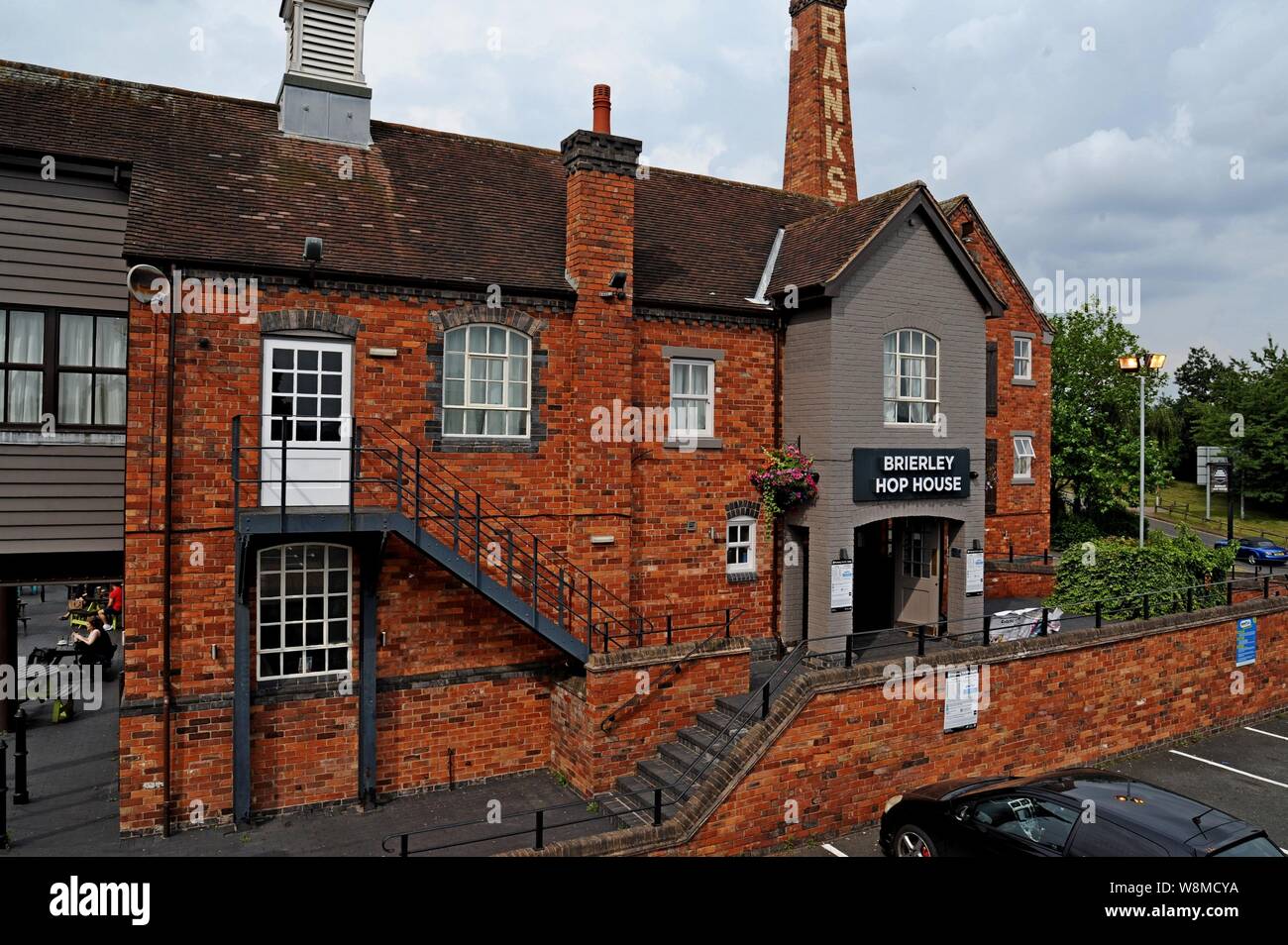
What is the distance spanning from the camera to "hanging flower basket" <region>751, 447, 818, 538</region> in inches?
571

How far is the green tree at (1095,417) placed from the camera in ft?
112

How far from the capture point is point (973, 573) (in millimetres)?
15688

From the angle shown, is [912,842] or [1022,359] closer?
[912,842]

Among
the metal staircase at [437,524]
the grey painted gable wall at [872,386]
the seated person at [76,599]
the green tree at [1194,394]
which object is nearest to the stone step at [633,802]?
the metal staircase at [437,524]

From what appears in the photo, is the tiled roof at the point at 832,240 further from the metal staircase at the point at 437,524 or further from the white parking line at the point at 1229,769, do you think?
the white parking line at the point at 1229,769

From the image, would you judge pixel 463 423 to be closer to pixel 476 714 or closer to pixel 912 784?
pixel 476 714

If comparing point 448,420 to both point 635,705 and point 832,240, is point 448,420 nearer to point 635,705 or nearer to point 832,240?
point 635,705

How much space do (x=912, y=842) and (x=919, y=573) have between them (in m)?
7.96

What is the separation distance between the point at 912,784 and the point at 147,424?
11.4 meters

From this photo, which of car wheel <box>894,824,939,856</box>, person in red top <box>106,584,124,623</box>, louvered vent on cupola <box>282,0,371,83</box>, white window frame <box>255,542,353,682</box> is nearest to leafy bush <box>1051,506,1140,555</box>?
car wheel <box>894,824,939,856</box>

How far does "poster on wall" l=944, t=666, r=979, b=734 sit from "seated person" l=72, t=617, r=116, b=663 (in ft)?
50.5

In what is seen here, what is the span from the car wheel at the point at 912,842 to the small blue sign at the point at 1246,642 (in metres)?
10.1

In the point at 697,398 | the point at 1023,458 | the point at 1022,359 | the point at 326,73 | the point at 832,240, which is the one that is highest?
the point at 326,73

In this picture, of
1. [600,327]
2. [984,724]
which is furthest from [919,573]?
[600,327]
